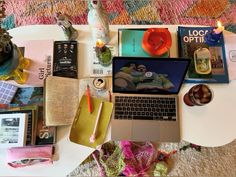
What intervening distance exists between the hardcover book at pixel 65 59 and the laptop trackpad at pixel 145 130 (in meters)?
0.29

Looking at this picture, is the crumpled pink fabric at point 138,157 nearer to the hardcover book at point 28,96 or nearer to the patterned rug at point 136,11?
the hardcover book at point 28,96

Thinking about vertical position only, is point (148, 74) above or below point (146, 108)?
above

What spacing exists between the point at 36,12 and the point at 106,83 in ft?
3.01

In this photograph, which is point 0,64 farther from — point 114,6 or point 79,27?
point 114,6

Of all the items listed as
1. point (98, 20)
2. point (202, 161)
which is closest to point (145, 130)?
point (98, 20)

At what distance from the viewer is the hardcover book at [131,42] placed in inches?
40.8

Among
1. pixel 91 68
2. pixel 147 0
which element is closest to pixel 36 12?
pixel 147 0

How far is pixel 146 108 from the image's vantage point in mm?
985

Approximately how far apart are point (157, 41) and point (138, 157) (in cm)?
66

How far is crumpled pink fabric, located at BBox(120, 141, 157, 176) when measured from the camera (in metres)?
1.39

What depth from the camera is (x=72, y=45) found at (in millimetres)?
1061

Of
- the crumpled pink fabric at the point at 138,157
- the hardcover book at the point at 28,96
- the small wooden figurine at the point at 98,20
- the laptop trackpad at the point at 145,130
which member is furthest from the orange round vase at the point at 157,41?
the crumpled pink fabric at the point at 138,157

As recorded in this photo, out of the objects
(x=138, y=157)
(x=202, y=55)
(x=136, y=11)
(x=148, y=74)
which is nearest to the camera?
(x=148, y=74)

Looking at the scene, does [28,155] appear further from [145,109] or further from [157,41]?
[157,41]
